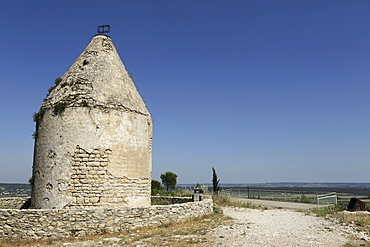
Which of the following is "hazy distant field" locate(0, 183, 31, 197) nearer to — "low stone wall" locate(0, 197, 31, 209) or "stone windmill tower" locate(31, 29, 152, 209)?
"low stone wall" locate(0, 197, 31, 209)

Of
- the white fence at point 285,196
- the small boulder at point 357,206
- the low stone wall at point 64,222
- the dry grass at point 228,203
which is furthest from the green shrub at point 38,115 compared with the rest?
the white fence at point 285,196

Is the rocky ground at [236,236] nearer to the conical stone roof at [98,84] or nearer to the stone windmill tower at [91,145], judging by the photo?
the stone windmill tower at [91,145]

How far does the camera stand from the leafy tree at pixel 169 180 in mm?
38625

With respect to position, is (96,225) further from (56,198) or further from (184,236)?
(184,236)

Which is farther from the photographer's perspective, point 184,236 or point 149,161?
point 149,161

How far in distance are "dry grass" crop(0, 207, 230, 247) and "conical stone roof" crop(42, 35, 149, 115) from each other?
18.3 ft

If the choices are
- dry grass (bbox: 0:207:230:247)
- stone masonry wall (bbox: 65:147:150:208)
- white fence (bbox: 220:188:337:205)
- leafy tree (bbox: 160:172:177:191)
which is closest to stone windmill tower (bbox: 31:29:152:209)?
stone masonry wall (bbox: 65:147:150:208)

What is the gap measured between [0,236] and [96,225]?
3337mm

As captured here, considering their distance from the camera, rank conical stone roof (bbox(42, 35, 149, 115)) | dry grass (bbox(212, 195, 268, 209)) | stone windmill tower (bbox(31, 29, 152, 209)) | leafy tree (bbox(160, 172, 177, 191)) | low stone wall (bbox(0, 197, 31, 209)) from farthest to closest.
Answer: leafy tree (bbox(160, 172, 177, 191))
dry grass (bbox(212, 195, 268, 209))
low stone wall (bbox(0, 197, 31, 209))
conical stone roof (bbox(42, 35, 149, 115))
stone windmill tower (bbox(31, 29, 152, 209))

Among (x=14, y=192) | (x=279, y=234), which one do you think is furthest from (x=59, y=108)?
(x=14, y=192)

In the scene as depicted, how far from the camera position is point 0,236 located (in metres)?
10.8

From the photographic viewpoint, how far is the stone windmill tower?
12.7m

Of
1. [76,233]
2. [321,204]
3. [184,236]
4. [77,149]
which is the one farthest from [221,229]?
[321,204]

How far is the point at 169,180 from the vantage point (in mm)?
38844
